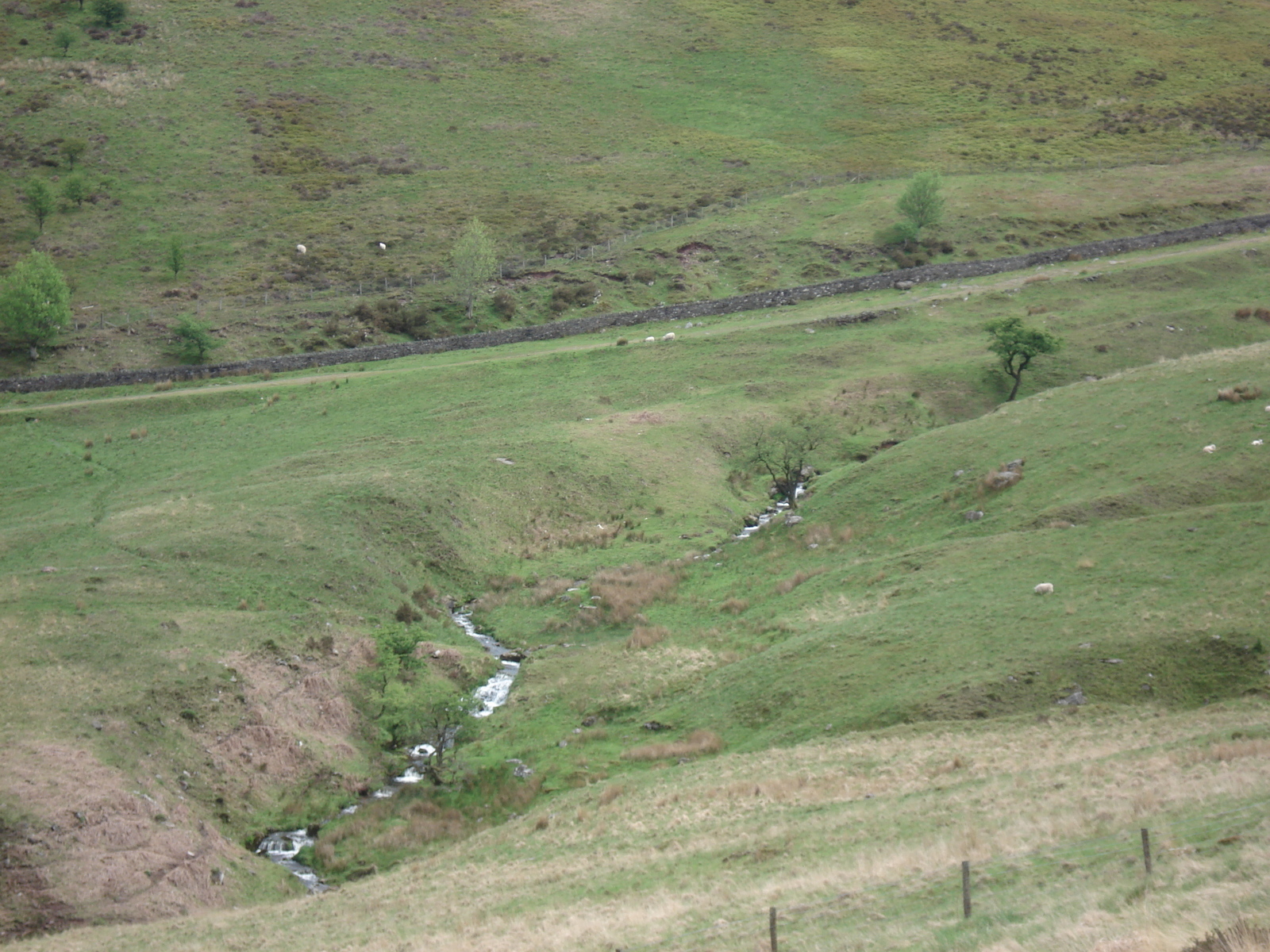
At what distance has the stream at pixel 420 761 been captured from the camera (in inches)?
1270

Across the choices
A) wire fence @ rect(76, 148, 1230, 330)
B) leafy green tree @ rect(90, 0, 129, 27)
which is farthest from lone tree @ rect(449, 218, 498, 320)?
leafy green tree @ rect(90, 0, 129, 27)

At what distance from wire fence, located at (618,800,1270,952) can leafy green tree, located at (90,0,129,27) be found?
6110 inches

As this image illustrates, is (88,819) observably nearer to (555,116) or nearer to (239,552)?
(239,552)

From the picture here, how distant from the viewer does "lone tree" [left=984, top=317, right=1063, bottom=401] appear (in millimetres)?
65875

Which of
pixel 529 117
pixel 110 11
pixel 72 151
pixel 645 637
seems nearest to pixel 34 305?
pixel 72 151

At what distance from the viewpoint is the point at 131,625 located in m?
40.0

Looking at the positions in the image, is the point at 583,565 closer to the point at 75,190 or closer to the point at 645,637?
the point at 645,637

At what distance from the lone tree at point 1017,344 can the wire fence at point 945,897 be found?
48318 mm

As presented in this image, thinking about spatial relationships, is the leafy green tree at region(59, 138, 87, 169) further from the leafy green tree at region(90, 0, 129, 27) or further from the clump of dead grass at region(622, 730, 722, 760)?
the clump of dead grass at region(622, 730, 722, 760)

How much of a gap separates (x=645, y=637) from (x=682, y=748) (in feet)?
28.1

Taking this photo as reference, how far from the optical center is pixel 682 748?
35.7 meters

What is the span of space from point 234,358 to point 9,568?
123 ft

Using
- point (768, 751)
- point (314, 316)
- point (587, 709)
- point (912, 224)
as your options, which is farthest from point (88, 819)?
point (912, 224)

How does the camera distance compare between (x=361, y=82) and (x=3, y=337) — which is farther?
(x=361, y=82)
